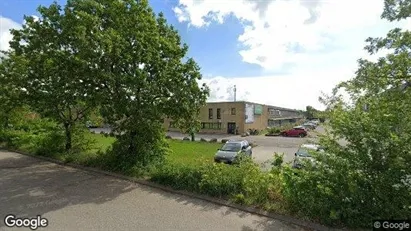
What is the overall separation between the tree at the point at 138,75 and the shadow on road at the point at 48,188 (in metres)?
1.73

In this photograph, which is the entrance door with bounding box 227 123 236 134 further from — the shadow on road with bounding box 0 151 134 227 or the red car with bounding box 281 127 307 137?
the shadow on road with bounding box 0 151 134 227

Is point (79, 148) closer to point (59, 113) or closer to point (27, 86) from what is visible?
point (59, 113)

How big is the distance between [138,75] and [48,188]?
14.9ft

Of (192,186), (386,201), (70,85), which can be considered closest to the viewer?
(386,201)

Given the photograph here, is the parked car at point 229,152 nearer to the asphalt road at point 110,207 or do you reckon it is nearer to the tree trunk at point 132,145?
the tree trunk at point 132,145

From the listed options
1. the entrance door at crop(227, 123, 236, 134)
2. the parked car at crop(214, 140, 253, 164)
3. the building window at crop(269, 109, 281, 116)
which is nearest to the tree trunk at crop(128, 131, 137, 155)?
the parked car at crop(214, 140, 253, 164)

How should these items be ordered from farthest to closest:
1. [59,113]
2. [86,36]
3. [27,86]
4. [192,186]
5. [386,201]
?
[59,113] → [27,86] → [86,36] → [192,186] → [386,201]

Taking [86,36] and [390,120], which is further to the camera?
[86,36]

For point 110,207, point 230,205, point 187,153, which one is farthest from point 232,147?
point 110,207

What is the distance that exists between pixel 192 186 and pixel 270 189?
7.38 feet

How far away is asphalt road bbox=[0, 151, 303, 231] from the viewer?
5.56m

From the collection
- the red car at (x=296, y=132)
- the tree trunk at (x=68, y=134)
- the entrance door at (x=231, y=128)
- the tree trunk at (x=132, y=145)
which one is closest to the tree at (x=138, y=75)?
the tree trunk at (x=132, y=145)

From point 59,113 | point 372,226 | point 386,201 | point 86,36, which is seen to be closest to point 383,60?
point 386,201

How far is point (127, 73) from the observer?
9.63 metres
